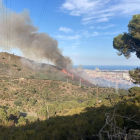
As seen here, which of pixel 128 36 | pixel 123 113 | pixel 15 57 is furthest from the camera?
pixel 15 57

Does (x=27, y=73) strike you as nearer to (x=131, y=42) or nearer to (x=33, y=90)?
(x=33, y=90)

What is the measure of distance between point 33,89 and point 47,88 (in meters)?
4.65

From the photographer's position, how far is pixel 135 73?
1700 centimetres

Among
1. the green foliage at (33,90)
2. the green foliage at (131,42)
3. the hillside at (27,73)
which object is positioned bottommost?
the green foliage at (33,90)

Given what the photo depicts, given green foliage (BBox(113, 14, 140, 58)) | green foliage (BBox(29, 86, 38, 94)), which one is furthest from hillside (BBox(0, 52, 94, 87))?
green foliage (BBox(113, 14, 140, 58))

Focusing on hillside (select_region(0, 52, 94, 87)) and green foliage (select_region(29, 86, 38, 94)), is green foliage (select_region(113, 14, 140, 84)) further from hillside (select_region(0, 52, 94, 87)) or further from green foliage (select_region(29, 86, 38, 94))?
hillside (select_region(0, 52, 94, 87))

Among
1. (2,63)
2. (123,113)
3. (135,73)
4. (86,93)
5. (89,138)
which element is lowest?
(86,93)

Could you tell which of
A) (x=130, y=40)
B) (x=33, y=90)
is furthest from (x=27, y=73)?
(x=130, y=40)

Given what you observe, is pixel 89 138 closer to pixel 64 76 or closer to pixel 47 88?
pixel 47 88

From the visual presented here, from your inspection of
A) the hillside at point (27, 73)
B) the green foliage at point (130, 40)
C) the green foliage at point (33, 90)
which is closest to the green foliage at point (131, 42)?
the green foliage at point (130, 40)

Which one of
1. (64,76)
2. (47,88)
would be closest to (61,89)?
(47,88)

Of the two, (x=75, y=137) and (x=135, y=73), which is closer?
(x=75, y=137)

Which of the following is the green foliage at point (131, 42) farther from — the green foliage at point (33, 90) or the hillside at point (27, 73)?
the hillside at point (27, 73)

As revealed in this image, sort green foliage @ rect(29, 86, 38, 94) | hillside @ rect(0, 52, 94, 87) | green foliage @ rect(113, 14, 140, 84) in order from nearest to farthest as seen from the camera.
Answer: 1. green foliage @ rect(113, 14, 140, 84)
2. green foliage @ rect(29, 86, 38, 94)
3. hillside @ rect(0, 52, 94, 87)
